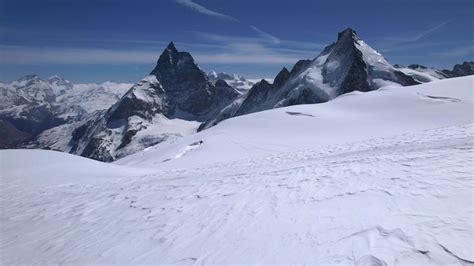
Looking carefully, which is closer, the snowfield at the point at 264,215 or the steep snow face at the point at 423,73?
the snowfield at the point at 264,215

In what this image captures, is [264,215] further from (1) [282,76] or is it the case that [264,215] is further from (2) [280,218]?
(1) [282,76]

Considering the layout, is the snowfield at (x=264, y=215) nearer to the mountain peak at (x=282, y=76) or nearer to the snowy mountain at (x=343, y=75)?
the snowy mountain at (x=343, y=75)

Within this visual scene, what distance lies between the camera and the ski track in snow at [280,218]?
5.54m

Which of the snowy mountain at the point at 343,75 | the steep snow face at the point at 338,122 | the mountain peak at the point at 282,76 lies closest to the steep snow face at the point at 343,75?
the snowy mountain at the point at 343,75

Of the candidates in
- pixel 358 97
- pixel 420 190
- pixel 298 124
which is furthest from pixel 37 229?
pixel 358 97

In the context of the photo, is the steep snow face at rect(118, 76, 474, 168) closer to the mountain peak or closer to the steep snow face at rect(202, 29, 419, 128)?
the steep snow face at rect(202, 29, 419, 128)

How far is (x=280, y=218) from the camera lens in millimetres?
7234

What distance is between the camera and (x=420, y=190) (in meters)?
7.28

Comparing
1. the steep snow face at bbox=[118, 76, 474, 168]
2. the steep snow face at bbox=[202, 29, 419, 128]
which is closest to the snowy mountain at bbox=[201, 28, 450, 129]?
the steep snow face at bbox=[202, 29, 419, 128]

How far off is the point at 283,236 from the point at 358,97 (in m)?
33.5

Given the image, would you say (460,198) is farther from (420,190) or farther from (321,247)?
(321,247)

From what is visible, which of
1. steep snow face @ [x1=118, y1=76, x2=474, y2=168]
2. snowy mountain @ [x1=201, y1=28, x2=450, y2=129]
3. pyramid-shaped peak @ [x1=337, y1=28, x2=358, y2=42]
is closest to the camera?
steep snow face @ [x1=118, y1=76, x2=474, y2=168]

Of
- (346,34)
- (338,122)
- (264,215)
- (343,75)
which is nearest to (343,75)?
(343,75)

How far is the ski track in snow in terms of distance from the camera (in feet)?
18.2
